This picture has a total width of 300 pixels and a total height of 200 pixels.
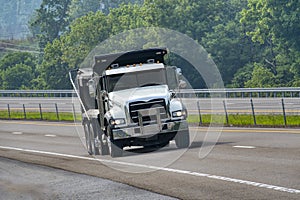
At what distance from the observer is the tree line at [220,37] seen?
75.6m

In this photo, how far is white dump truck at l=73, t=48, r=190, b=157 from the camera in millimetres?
20281

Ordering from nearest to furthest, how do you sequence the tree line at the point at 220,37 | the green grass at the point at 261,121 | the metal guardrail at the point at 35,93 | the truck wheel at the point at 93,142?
the truck wheel at the point at 93,142 < the green grass at the point at 261,121 < the tree line at the point at 220,37 < the metal guardrail at the point at 35,93

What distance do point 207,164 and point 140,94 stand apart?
3.61 meters

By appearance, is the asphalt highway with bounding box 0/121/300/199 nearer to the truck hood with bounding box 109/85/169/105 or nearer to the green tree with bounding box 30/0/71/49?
the truck hood with bounding box 109/85/169/105

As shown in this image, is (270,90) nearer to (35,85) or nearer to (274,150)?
(274,150)

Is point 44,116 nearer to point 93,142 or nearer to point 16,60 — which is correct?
point 93,142

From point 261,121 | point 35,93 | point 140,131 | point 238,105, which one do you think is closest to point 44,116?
point 238,105

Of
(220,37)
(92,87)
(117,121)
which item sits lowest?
(117,121)

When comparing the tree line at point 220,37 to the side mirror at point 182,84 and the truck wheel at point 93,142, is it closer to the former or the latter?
the truck wheel at point 93,142

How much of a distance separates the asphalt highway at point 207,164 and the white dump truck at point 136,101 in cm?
51

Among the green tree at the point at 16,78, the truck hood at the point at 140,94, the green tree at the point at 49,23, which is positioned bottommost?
the truck hood at the point at 140,94

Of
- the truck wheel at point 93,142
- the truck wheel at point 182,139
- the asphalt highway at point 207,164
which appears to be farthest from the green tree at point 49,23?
the truck wheel at point 182,139

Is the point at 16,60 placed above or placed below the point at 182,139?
above

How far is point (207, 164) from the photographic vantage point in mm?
17531
